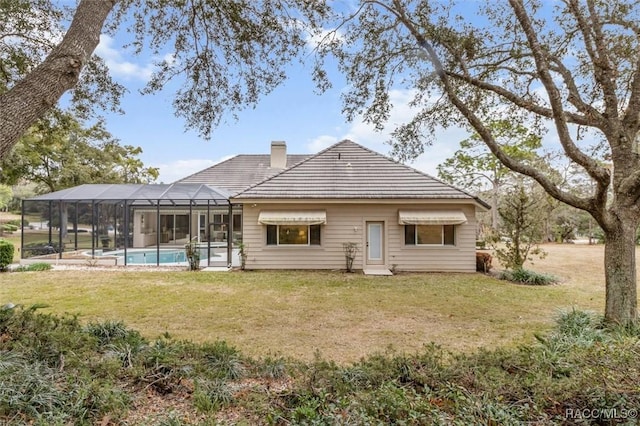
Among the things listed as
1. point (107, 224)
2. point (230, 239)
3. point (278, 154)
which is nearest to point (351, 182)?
point (230, 239)

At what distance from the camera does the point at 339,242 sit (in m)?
14.6

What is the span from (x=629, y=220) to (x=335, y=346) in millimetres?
5517

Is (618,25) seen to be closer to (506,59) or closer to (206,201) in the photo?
(506,59)

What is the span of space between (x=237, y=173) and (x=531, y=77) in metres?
18.5

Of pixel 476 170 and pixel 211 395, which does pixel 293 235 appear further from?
pixel 476 170

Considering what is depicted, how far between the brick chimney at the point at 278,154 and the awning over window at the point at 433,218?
11.5m

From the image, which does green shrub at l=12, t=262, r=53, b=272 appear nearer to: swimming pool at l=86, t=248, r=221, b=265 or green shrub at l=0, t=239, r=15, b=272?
green shrub at l=0, t=239, r=15, b=272

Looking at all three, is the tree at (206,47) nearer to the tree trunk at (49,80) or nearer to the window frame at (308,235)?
the tree trunk at (49,80)

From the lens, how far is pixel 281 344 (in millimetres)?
6242

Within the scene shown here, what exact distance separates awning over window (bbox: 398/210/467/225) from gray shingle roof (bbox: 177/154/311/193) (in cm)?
1085

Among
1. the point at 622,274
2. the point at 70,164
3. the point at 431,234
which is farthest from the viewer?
the point at 70,164

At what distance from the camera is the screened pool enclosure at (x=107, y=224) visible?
51.3ft

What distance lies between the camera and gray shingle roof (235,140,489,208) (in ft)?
46.5

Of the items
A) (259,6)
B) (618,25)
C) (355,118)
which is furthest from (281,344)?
(618,25)
